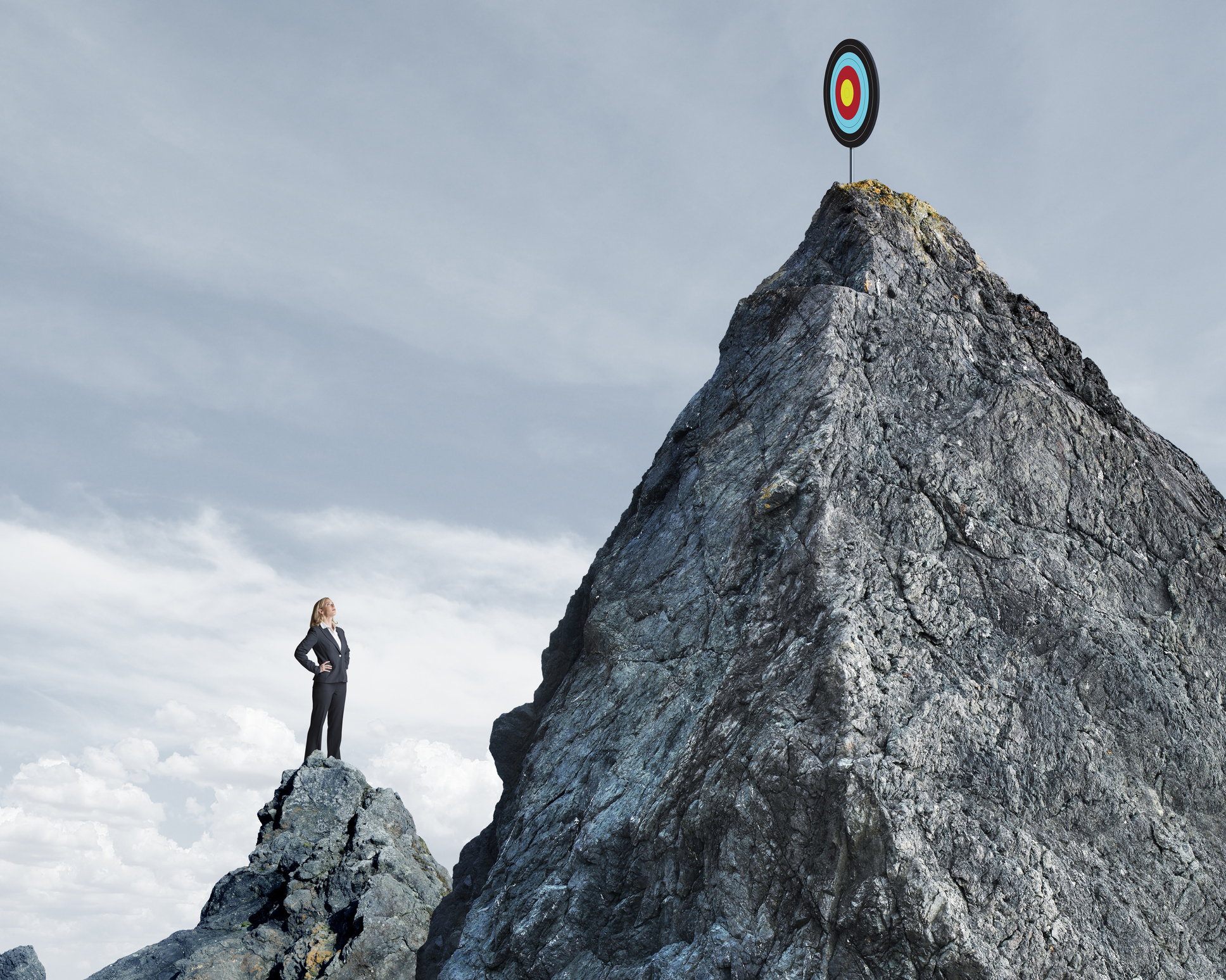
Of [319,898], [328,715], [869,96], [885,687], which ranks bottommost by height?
[319,898]

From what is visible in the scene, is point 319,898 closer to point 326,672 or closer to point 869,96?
point 326,672

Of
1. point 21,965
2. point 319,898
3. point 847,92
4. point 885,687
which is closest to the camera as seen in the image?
point 885,687

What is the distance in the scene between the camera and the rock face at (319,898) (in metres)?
13.2

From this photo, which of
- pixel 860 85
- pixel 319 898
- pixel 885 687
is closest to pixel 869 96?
pixel 860 85

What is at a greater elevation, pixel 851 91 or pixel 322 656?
pixel 851 91

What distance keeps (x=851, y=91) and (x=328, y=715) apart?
561 inches

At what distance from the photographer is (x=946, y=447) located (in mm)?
11547

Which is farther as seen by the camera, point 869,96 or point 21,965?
point 21,965

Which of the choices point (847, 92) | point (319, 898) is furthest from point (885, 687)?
point (847, 92)

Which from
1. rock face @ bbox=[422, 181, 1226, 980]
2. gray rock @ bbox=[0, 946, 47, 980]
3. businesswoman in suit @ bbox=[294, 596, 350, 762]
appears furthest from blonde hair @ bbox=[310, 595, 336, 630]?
gray rock @ bbox=[0, 946, 47, 980]

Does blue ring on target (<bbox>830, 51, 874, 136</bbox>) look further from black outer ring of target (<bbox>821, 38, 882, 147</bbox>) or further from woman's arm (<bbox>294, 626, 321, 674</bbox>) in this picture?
woman's arm (<bbox>294, 626, 321, 674</bbox>)

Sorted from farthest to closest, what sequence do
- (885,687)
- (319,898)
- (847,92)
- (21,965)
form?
(21,965) < (847,92) < (319,898) < (885,687)

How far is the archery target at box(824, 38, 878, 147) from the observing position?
49.5 feet

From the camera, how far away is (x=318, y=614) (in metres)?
17.4
